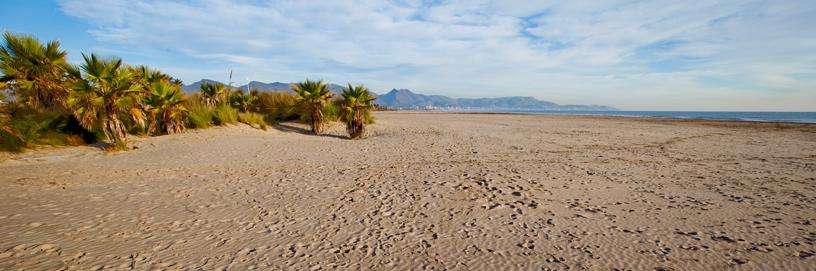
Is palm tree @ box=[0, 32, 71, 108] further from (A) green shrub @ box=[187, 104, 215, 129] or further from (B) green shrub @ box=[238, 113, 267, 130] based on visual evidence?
(B) green shrub @ box=[238, 113, 267, 130]

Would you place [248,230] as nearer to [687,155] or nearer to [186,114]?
[687,155]

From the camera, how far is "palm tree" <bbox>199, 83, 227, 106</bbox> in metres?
19.2

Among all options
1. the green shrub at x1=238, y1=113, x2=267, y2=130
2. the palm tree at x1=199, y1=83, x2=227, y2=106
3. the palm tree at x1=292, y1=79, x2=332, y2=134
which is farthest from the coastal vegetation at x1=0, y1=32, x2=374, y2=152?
the palm tree at x1=199, y1=83, x2=227, y2=106

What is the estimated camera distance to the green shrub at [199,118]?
1429 cm

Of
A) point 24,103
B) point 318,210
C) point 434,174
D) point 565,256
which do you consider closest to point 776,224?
point 565,256

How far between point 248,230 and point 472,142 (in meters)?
9.57

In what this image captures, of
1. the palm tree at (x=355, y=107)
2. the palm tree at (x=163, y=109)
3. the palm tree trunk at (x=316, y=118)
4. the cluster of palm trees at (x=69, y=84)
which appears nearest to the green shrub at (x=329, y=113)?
the palm tree trunk at (x=316, y=118)

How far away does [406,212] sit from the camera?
16.0 feet

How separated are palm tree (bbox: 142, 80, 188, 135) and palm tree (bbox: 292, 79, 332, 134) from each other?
448cm

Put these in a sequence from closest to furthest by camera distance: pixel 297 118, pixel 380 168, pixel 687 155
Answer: pixel 380 168
pixel 687 155
pixel 297 118

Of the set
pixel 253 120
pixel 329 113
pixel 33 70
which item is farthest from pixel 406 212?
pixel 329 113

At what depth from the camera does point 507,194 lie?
18.7 feet

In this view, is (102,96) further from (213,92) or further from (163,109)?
(213,92)

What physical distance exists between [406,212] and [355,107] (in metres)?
10.2
